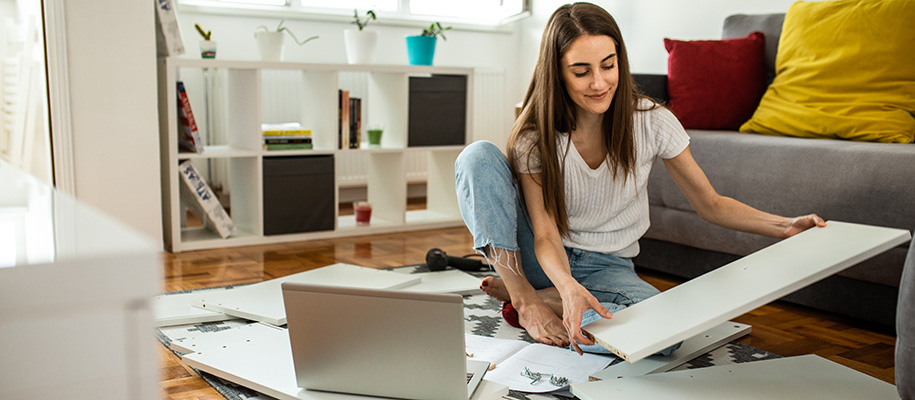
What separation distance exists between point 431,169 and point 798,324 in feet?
5.94

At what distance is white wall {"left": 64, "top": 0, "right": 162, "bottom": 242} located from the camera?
232 cm

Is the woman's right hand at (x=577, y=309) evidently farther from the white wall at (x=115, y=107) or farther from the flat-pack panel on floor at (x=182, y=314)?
the white wall at (x=115, y=107)

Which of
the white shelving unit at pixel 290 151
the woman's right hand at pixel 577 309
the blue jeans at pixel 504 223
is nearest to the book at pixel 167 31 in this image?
the white shelving unit at pixel 290 151

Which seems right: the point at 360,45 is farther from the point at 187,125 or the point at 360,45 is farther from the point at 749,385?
the point at 749,385

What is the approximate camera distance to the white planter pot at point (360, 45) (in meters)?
2.87

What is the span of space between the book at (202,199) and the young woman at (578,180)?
52.4 inches

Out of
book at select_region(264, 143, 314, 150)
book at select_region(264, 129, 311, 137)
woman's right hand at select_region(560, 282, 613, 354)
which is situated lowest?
woman's right hand at select_region(560, 282, 613, 354)

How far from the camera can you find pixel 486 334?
1.61 meters

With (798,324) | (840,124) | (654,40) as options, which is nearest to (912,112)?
(840,124)

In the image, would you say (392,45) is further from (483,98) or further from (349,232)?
(349,232)

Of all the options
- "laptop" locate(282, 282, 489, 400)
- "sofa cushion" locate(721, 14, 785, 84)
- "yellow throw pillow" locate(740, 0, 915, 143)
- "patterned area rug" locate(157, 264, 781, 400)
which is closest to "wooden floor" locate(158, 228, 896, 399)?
"patterned area rug" locate(157, 264, 781, 400)

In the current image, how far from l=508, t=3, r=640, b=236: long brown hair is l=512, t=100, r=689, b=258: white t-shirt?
0.02 meters

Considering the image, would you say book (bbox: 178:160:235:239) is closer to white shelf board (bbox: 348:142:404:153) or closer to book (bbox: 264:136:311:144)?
book (bbox: 264:136:311:144)

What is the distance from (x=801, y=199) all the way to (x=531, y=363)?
2.69 ft
